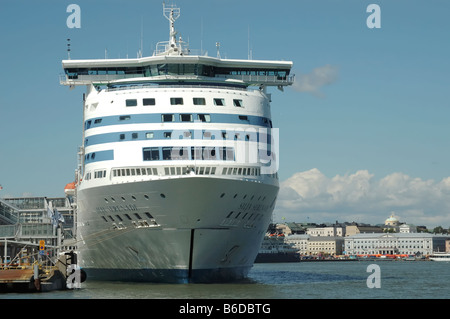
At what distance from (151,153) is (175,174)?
2.04 meters

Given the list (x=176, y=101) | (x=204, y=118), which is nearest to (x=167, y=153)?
(x=204, y=118)

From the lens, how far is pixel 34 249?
225ft

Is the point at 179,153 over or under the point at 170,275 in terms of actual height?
over

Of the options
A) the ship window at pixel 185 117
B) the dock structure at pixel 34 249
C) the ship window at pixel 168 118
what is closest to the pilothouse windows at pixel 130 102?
the ship window at pixel 168 118

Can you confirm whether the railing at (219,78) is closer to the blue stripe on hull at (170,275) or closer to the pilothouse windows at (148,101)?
the pilothouse windows at (148,101)

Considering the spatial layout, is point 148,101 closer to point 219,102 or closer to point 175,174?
point 219,102

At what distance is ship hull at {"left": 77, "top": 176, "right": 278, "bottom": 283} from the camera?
41.2 meters

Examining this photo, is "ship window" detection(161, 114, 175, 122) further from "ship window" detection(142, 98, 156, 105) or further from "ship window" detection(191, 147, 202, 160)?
"ship window" detection(191, 147, 202, 160)

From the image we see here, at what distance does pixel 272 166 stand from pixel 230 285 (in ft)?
25.0

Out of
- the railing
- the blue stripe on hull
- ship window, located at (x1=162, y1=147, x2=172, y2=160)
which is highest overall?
the railing

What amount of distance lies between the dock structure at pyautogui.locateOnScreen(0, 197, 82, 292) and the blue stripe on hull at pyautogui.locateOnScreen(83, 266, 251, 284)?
2.44m

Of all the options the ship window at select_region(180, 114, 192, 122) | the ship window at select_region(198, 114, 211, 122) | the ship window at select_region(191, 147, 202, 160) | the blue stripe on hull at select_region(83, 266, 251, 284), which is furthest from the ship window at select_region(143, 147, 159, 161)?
the blue stripe on hull at select_region(83, 266, 251, 284)
